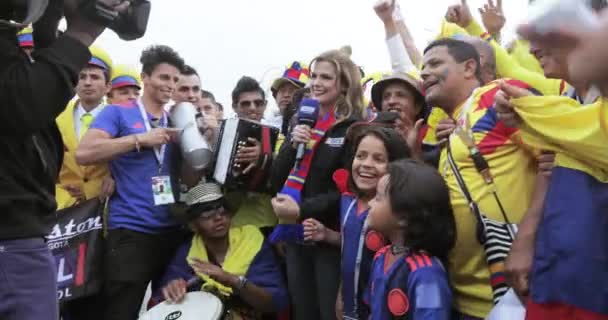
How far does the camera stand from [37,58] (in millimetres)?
1823

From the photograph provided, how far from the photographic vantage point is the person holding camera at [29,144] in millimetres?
1758

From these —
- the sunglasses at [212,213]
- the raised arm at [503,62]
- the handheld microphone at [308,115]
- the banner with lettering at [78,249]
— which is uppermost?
the raised arm at [503,62]

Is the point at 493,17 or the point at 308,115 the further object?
the point at 493,17

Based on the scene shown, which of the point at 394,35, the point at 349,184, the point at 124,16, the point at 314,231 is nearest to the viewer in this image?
the point at 124,16

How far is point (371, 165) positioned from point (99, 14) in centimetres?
170

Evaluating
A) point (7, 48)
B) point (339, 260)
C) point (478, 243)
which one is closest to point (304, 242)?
point (339, 260)

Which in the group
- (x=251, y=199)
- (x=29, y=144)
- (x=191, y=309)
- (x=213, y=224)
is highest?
(x=29, y=144)

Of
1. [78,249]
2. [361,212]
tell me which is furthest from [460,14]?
[78,249]

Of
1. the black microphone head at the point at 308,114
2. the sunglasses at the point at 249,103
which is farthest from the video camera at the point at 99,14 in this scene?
the sunglasses at the point at 249,103

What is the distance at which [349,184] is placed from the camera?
3465 mm

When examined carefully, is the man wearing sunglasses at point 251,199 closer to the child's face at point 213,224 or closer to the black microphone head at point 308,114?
the child's face at point 213,224

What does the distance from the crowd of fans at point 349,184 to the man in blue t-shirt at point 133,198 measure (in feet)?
Result: 0.04

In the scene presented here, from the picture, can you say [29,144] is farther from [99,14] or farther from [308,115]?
[308,115]

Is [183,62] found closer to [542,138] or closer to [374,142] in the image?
[374,142]
